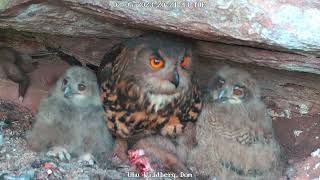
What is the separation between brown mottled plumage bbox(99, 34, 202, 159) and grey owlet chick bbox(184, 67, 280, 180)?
168 mm

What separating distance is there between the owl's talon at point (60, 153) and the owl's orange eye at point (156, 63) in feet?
2.83

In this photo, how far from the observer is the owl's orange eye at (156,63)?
4.51 m

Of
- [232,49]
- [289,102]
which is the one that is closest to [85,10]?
[232,49]

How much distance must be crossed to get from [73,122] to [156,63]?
735mm

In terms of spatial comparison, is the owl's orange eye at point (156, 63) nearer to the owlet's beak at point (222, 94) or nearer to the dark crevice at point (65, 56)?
the owlet's beak at point (222, 94)

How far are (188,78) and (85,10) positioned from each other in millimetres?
965

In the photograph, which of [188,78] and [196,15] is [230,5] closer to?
[196,15]

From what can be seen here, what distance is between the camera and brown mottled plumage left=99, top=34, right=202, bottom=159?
4543mm

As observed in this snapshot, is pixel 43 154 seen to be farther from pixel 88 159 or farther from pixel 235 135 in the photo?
pixel 235 135

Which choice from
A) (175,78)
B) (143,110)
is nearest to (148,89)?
(143,110)

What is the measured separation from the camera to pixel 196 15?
157 inches

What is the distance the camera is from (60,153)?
456 cm

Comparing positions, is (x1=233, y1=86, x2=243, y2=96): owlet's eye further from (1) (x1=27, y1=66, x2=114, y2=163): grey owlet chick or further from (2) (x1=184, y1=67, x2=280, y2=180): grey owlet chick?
(1) (x1=27, y1=66, x2=114, y2=163): grey owlet chick

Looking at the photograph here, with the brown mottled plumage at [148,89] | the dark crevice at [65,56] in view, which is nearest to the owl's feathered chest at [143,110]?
the brown mottled plumage at [148,89]
